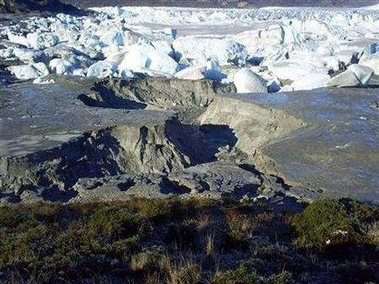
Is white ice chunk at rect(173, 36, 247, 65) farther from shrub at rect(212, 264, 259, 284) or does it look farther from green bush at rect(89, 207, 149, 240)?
shrub at rect(212, 264, 259, 284)

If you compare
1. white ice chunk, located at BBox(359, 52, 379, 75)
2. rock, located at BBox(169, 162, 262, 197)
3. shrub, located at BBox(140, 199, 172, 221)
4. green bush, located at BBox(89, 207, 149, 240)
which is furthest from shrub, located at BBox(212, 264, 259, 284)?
white ice chunk, located at BBox(359, 52, 379, 75)

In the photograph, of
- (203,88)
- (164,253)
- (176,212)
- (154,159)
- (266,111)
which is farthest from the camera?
(203,88)

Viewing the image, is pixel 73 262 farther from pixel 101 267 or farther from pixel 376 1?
pixel 376 1

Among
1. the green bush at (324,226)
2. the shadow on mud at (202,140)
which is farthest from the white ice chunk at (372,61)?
the green bush at (324,226)

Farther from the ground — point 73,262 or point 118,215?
point 73,262

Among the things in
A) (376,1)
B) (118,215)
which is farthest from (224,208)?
(376,1)

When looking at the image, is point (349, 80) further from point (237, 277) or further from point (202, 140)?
point (237, 277)

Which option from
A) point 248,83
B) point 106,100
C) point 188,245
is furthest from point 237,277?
point 248,83
